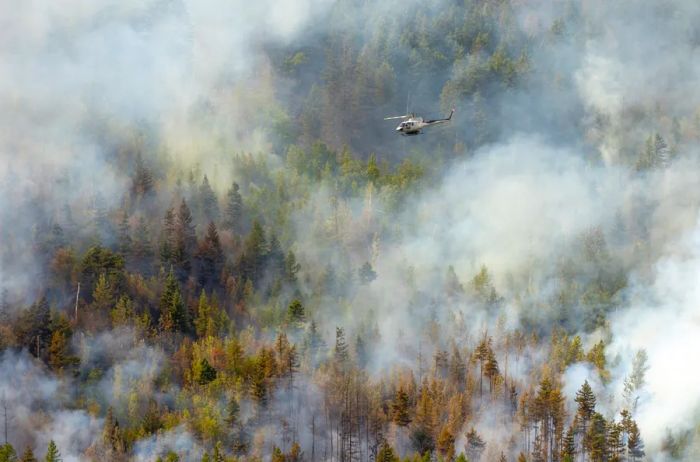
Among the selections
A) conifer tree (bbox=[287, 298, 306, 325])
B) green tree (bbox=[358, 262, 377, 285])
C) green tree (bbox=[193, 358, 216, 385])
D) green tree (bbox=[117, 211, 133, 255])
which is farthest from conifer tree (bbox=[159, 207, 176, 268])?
green tree (bbox=[358, 262, 377, 285])

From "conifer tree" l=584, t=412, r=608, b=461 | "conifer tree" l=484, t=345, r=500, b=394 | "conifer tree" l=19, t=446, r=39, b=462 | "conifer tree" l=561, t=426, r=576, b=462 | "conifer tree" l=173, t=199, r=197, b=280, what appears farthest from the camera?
"conifer tree" l=173, t=199, r=197, b=280

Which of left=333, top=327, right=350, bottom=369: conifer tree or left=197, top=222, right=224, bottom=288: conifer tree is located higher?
left=197, top=222, right=224, bottom=288: conifer tree

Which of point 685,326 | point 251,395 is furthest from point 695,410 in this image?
point 251,395

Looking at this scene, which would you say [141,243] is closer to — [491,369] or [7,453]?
[7,453]

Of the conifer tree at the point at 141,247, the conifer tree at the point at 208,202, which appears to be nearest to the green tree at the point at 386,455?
Answer: the conifer tree at the point at 141,247

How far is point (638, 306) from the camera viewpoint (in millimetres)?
193250

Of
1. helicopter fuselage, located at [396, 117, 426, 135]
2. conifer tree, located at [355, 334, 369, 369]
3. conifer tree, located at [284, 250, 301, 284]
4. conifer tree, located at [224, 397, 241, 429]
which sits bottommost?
conifer tree, located at [224, 397, 241, 429]

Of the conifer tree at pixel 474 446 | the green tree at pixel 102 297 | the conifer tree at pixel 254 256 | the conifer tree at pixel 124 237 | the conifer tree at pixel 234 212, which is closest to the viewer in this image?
the conifer tree at pixel 474 446

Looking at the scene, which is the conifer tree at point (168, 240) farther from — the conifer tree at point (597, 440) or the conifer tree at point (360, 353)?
the conifer tree at point (597, 440)

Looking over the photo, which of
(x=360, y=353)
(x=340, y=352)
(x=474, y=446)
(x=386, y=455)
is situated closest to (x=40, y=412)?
(x=340, y=352)

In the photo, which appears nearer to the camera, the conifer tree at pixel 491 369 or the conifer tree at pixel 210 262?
the conifer tree at pixel 491 369

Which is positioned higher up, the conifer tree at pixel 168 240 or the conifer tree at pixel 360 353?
the conifer tree at pixel 168 240

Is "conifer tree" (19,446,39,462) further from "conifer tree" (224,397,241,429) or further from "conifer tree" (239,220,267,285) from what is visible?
"conifer tree" (239,220,267,285)

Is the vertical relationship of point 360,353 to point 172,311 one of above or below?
below
